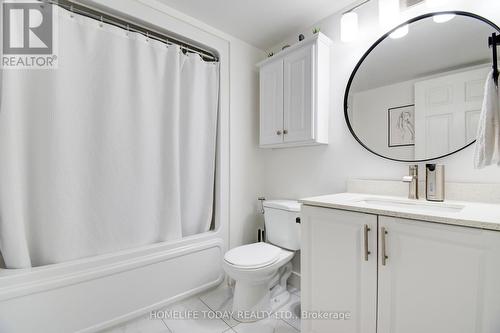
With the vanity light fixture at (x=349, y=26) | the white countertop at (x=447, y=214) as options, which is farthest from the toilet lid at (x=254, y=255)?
the vanity light fixture at (x=349, y=26)

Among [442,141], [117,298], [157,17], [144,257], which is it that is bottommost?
[117,298]

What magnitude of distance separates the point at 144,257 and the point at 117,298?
276 mm

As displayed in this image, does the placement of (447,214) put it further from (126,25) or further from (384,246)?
(126,25)

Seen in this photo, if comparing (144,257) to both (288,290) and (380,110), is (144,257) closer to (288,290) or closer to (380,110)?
(288,290)

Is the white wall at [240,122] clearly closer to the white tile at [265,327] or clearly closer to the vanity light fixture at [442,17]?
the white tile at [265,327]

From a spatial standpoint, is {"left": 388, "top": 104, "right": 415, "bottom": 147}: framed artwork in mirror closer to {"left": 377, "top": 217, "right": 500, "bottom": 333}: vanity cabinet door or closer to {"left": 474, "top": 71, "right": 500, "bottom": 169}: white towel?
{"left": 474, "top": 71, "right": 500, "bottom": 169}: white towel

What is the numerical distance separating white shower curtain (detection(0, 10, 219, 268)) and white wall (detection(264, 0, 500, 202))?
844mm

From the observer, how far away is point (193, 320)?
1.56m

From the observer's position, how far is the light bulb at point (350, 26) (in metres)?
1.55

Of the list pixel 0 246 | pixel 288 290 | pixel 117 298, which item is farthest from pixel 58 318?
pixel 288 290

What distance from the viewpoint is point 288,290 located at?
1.97 meters

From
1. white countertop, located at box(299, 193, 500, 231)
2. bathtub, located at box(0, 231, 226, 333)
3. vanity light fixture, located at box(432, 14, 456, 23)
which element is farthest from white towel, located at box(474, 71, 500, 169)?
bathtub, located at box(0, 231, 226, 333)

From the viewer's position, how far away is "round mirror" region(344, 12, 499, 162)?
1207 mm

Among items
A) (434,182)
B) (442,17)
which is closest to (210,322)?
(434,182)
